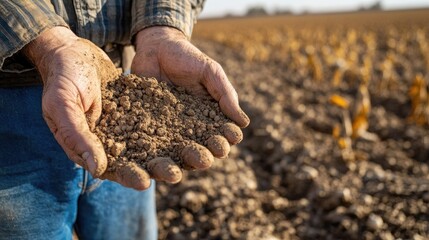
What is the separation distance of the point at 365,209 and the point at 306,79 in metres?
5.25

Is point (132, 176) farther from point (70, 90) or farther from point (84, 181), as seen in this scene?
Answer: point (84, 181)

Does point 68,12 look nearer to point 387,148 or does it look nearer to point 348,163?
point 348,163

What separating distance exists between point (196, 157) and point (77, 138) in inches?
12.0

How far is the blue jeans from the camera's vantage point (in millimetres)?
1329

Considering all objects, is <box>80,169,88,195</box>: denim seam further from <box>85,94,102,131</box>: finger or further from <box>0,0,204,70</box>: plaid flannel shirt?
<box>0,0,204,70</box>: plaid flannel shirt

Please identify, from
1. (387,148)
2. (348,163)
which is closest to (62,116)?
(348,163)

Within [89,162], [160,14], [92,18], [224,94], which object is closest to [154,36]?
[160,14]

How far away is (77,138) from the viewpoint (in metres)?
1.11

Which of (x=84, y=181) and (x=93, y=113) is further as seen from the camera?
(x=84, y=181)

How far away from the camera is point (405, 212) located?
257 centimetres

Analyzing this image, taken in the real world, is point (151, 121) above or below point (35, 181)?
above

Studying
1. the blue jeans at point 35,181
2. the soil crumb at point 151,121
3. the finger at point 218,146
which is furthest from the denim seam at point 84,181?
the finger at point 218,146

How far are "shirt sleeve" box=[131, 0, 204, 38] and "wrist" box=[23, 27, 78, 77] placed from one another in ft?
0.87

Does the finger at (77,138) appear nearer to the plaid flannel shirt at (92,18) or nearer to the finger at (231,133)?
the plaid flannel shirt at (92,18)
